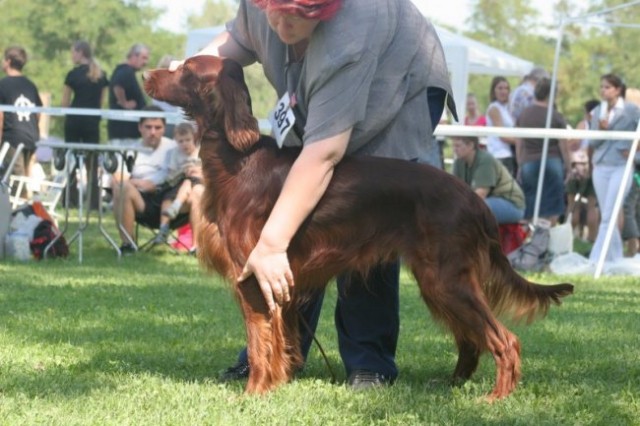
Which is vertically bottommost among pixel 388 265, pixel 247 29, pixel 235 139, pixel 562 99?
pixel 562 99

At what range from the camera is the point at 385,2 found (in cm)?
425

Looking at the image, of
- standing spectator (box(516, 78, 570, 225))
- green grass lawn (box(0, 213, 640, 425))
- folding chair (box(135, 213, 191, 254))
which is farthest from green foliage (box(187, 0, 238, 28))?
green grass lawn (box(0, 213, 640, 425))

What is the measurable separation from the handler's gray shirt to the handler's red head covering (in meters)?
0.08

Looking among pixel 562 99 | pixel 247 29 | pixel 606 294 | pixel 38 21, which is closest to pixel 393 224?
pixel 247 29

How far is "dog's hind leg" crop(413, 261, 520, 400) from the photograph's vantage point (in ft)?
14.1

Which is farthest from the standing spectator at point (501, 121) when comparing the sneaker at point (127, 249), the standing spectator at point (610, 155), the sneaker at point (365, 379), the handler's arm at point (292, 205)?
the handler's arm at point (292, 205)

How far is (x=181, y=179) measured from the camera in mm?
11195

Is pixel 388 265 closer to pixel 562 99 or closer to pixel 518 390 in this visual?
pixel 518 390

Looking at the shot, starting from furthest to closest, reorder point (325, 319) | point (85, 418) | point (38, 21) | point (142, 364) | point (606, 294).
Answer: point (38, 21) < point (606, 294) < point (325, 319) < point (142, 364) < point (85, 418)

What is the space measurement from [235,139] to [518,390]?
56.0 inches

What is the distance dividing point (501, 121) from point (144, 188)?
5.13 metres

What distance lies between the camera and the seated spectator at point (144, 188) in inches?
440

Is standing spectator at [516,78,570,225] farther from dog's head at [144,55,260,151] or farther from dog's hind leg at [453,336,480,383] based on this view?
dog's head at [144,55,260,151]

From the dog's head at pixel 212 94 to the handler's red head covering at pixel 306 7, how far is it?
364mm
